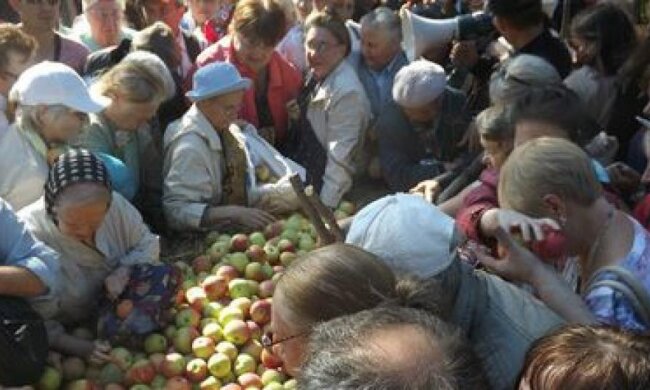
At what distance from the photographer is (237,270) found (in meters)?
3.97

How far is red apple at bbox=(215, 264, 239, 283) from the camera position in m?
3.88

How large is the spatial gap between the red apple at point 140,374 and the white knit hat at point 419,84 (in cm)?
222

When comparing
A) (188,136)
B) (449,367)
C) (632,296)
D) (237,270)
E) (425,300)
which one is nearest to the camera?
(449,367)

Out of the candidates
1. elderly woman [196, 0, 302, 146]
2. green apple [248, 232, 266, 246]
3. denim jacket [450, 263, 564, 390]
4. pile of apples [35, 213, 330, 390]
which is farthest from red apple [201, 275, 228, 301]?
denim jacket [450, 263, 564, 390]

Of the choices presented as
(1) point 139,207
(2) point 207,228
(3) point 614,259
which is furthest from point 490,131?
(1) point 139,207

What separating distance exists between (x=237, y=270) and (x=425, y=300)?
2.13 m

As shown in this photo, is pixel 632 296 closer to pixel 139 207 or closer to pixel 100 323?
pixel 100 323

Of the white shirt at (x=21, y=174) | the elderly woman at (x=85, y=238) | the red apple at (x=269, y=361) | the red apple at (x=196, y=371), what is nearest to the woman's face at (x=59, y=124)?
the white shirt at (x=21, y=174)

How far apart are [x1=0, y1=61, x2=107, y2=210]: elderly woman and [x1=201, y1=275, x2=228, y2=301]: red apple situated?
0.86m

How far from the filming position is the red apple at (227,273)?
388 centimetres

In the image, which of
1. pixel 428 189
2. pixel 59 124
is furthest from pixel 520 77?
pixel 59 124

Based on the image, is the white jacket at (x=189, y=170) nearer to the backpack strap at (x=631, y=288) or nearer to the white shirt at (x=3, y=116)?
the white shirt at (x=3, y=116)

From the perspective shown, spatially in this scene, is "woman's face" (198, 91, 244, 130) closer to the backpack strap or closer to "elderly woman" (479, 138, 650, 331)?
"elderly woman" (479, 138, 650, 331)

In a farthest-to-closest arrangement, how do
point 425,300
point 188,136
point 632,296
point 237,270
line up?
1. point 188,136
2. point 237,270
3. point 632,296
4. point 425,300
